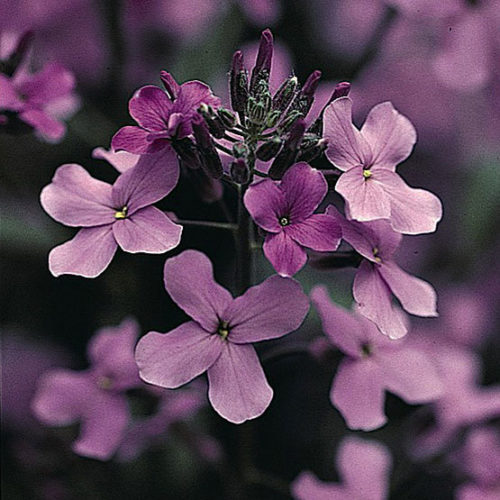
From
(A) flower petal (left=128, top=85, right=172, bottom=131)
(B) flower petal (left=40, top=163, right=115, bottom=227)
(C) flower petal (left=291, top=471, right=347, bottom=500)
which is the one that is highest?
(A) flower petal (left=128, top=85, right=172, bottom=131)

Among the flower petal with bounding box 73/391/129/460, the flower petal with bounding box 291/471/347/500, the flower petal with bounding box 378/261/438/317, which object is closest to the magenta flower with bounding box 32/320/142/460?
the flower petal with bounding box 73/391/129/460

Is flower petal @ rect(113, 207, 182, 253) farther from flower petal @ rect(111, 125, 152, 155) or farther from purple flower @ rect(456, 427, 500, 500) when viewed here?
purple flower @ rect(456, 427, 500, 500)

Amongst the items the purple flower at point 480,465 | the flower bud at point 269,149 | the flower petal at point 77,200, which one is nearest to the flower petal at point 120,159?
the flower petal at point 77,200

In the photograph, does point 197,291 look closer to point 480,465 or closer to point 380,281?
point 380,281

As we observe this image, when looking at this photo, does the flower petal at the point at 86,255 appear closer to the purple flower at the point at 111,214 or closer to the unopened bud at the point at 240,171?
the purple flower at the point at 111,214

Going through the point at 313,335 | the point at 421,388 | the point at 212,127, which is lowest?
the point at 313,335

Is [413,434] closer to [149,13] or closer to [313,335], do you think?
[313,335]

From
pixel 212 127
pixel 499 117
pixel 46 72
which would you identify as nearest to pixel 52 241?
pixel 46 72
